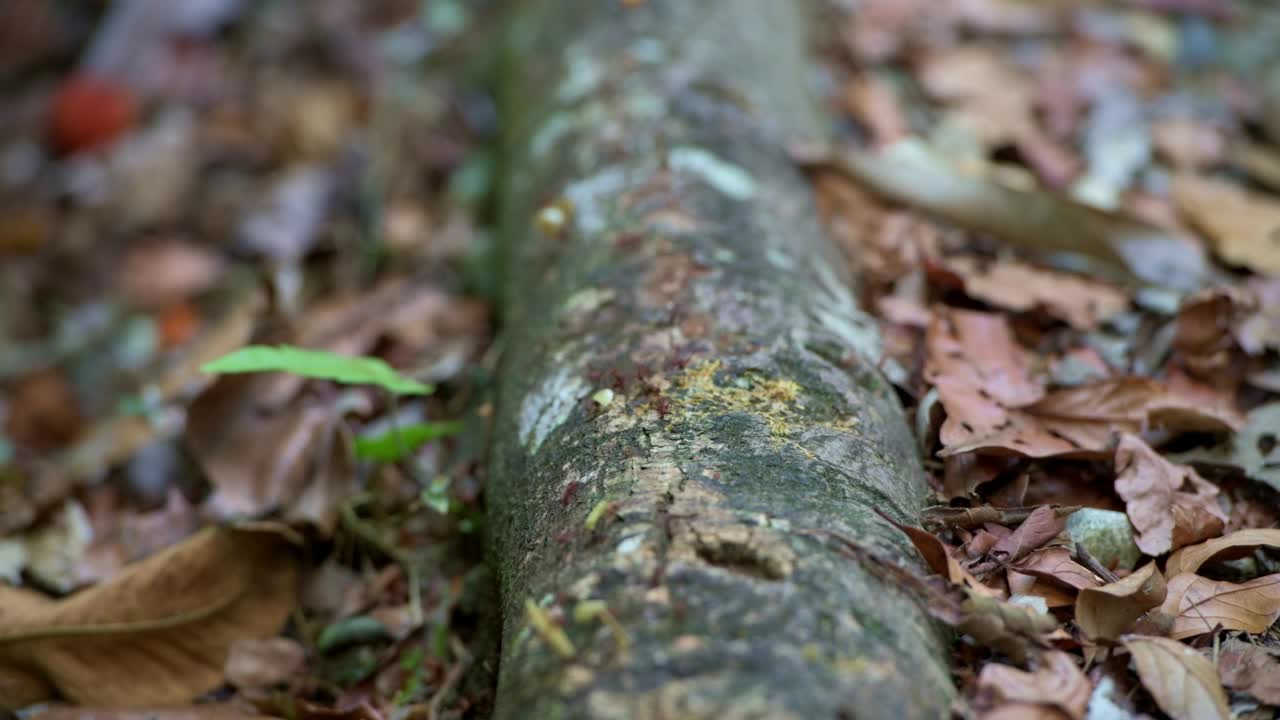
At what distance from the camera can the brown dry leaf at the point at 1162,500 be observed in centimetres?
173

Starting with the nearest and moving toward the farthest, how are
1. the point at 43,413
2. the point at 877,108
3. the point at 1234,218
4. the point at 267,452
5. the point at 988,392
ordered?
the point at 988,392
the point at 267,452
the point at 1234,218
the point at 877,108
the point at 43,413

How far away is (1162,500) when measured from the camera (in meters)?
1.77

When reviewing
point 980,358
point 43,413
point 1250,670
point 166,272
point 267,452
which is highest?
point 980,358

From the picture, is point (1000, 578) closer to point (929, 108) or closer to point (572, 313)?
point (572, 313)

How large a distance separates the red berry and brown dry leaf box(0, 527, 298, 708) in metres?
2.80

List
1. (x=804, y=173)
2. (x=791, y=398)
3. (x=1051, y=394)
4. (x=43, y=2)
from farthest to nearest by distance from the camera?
(x=43, y=2), (x=804, y=173), (x=1051, y=394), (x=791, y=398)

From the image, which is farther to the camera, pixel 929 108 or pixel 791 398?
pixel 929 108

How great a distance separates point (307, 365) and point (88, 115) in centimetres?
321

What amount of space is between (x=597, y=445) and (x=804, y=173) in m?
1.21

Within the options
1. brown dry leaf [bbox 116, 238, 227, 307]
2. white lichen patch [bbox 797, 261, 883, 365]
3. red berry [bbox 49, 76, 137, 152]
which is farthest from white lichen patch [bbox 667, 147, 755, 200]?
red berry [bbox 49, 76, 137, 152]

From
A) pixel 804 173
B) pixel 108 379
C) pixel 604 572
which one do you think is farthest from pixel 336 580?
pixel 108 379

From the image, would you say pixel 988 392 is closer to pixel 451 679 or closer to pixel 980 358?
pixel 980 358

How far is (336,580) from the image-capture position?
7.07 feet

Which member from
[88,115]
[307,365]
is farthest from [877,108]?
[88,115]
